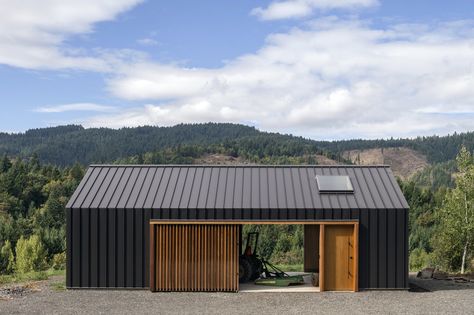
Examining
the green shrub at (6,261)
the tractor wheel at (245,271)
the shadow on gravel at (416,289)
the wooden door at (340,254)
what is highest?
the wooden door at (340,254)

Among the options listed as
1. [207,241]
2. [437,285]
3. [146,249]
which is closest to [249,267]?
[207,241]

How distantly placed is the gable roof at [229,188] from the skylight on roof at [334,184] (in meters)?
0.19

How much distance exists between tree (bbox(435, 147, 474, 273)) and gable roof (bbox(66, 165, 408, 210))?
8086mm

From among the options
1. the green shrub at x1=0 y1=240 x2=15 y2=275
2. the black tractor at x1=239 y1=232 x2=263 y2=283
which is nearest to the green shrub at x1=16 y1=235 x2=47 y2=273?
the green shrub at x1=0 y1=240 x2=15 y2=275

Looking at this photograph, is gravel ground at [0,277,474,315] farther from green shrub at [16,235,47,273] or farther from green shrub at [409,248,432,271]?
green shrub at [16,235,47,273]

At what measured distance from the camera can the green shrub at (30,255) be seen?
2613 inches

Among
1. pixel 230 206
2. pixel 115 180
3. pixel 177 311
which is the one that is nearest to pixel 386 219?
pixel 230 206

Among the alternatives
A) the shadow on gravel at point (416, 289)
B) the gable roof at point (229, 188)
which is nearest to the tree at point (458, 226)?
the shadow on gravel at point (416, 289)

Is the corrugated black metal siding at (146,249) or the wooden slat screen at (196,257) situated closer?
the wooden slat screen at (196,257)

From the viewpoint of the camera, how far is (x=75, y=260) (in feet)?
65.9

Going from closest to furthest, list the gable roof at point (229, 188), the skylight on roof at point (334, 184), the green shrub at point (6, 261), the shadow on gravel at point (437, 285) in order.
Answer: the gable roof at point (229, 188)
the skylight on roof at point (334, 184)
the shadow on gravel at point (437, 285)
the green shrub at point (6, 261)

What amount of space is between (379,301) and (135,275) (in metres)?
8.26

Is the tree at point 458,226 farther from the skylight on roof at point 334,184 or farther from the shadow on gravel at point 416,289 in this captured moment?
the skylight on roof at point 334,184

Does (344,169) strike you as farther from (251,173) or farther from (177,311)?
(177,311)
